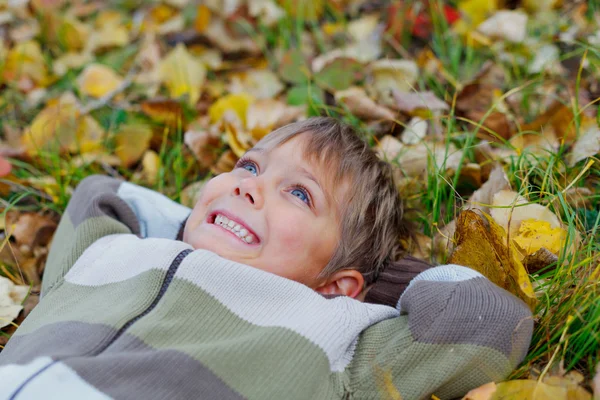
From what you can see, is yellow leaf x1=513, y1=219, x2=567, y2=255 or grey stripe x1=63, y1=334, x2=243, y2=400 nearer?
grey stripe x1=63, y1=334, x2=243, y2=400

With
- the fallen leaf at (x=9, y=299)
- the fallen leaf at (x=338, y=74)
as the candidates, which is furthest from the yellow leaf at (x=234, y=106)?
the fallen leaf at (x=9, y=299)

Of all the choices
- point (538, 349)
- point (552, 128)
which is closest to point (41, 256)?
point (538, 349)

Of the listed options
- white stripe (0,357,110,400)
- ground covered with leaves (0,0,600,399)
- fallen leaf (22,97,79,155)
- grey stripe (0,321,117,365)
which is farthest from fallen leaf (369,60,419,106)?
white stripe (0,357,110,400)

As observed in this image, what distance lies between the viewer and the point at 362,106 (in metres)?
2.48

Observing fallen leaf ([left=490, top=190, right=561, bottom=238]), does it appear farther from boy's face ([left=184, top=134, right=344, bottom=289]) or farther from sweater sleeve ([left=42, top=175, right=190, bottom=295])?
sweater sleeve ([left=42, top=175, right=190, bottom=295])

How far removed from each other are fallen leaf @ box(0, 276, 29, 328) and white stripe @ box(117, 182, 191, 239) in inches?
15.9

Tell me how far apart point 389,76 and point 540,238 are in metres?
1.22

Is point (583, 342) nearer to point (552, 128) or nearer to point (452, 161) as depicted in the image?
Result: point (452, 161)

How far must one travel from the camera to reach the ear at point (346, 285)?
1.90 metres

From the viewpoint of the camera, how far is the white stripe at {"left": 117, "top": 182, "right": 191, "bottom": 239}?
2.13m

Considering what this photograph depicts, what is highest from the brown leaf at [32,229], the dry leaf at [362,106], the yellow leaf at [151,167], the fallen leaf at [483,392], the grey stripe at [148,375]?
the dry leaf at [362,106]

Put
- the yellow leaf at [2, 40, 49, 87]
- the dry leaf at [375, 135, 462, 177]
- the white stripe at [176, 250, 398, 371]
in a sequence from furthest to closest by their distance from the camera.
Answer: the yellow leaf at [2, 40, 49, 87], the dry leaf at [375, 135, 462, 177], the white stripe at [176, 250, 398, 371]

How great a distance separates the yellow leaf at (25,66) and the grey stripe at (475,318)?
2.38 metres

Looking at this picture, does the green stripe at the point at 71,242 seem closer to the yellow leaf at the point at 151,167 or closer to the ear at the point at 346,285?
the yellow leaf at the point at 151,167
